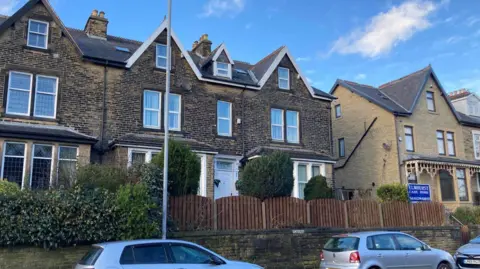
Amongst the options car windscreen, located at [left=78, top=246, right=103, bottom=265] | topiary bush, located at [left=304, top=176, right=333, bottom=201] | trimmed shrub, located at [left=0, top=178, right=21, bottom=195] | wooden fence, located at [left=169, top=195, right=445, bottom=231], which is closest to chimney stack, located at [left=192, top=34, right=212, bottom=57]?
topiary bush, located at [left=304, top=176, right=333, bottom=201]

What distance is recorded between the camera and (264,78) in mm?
23781

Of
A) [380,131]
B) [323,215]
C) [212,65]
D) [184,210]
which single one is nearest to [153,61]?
[212,65]

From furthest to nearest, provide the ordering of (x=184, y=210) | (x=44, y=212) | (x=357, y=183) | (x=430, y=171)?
1. (x=357, y=183)
2. (x=430, y=171)
3. (x=184, y=210)
4. (x=44, y=212)

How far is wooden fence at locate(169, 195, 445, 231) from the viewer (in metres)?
14.0

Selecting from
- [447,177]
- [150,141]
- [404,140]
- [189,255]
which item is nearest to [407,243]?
[189,255]

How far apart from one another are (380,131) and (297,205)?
15165 millimetres

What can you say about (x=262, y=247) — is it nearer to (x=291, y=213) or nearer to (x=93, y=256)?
(x=291, y=213)

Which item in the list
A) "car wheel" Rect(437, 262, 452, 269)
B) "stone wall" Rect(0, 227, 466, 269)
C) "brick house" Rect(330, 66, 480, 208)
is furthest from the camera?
"brick house" Rect(330, 66, 480, 208)

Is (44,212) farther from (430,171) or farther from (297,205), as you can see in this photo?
(430,171)

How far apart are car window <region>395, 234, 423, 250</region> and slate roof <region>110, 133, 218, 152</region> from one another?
9.61 meters

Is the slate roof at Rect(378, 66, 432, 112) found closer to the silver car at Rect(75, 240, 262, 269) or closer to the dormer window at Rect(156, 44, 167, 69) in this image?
the dormer window at Rect(156, 44, 167, 69)

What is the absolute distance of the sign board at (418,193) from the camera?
1962 centimetres

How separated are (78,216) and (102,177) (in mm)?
1921

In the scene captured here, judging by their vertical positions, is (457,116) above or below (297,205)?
above
